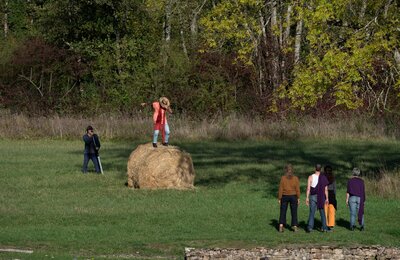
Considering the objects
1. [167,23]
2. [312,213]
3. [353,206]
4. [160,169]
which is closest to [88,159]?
[160,169]

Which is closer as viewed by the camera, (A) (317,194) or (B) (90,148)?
(A) (317,194)

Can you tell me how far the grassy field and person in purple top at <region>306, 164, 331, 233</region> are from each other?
367mm

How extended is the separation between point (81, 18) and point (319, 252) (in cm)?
4459

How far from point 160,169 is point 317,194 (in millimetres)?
8027

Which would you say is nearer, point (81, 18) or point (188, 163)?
point (188, 163)

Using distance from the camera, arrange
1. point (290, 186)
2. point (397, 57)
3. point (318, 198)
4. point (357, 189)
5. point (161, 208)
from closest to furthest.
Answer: point (290, 186)
point (318, 198)
point (357, 189)
point (161, 208)
point (397, 57)

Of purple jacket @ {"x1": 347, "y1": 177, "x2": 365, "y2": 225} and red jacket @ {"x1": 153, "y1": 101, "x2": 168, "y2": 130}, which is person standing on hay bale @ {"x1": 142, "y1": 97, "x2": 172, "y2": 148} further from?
purple jacket @ {"x1": 347, "y1": 177, "x2": 365, "y2": 225}

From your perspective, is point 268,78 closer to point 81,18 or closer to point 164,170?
point 81,18

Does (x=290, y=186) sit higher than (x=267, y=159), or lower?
higher

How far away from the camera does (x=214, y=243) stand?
23.7m

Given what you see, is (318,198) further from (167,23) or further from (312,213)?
Answer: (167,23)

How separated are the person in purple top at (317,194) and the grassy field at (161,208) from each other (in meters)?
0.37

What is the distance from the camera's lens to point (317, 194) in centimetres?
2548

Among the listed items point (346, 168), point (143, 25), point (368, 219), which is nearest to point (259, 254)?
point (368, 219)
